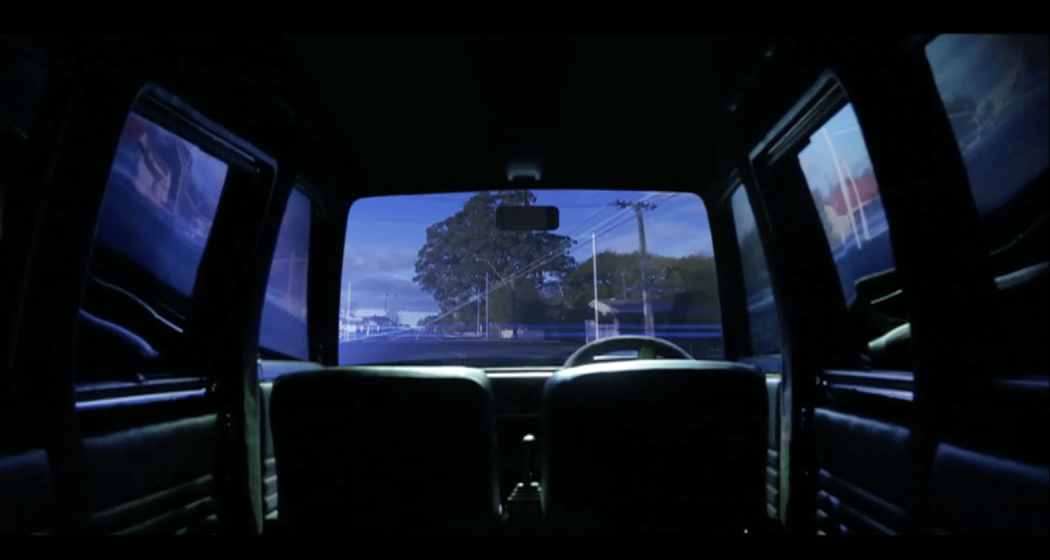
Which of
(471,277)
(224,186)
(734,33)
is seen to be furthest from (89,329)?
(471,277)

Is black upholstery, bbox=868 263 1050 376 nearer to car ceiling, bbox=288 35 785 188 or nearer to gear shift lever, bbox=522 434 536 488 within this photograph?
car ceiling, bbox=288 35 785 188

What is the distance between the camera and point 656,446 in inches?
88.0

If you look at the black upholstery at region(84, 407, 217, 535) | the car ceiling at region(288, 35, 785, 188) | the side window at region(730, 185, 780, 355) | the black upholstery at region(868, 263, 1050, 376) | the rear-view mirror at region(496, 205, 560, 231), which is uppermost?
the car ceiling at region(288, 35, 785, 188)

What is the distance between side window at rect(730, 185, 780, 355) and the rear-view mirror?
128cm

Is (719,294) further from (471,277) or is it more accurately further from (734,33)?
(471,277)

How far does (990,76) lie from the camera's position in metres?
2.12

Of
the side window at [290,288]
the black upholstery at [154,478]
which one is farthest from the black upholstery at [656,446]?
the side window at [290,288]

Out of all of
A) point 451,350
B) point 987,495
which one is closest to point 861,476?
point 987,495

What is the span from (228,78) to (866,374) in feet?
10.4

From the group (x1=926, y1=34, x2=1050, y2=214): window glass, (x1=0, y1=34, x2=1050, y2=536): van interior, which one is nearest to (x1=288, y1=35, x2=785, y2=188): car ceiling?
(x1=0, y1=34, x2=1050, y2=536): van interior

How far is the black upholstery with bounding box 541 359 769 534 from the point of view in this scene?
2.19m

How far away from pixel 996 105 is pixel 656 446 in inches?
67.4

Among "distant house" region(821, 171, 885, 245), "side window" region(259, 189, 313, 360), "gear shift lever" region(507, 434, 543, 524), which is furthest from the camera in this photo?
"side window" region(259, 189, 313, 360)

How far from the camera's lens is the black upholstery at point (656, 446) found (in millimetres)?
2189
